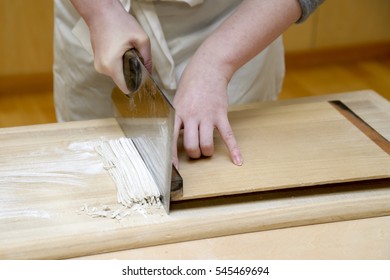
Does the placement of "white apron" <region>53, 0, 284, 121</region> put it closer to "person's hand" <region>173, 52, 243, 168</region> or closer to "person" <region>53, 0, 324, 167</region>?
"person" <region>53, 0, 324, 167</region>

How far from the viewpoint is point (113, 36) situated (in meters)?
0.82

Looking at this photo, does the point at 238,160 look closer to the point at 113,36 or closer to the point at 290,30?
the point at 113,36

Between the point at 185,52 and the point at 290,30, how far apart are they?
154 centimetres

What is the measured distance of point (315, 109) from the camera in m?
0.95

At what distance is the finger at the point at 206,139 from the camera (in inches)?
31.3

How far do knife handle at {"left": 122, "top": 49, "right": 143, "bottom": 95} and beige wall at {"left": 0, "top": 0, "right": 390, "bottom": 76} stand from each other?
1465 mm

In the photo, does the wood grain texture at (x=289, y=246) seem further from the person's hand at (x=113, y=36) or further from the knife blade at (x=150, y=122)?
the person's hand at (x=113, y=36)

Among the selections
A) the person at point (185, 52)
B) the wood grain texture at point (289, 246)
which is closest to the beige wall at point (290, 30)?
the person at point (185, 52)

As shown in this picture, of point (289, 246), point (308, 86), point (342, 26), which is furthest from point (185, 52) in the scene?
point (342, 26)

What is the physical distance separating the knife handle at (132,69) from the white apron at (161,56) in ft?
0.53

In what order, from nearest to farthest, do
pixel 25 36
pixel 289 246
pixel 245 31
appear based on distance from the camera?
pixel 289 246
pixel 245 31
pixel 25 36

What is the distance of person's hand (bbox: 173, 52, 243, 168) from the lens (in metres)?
0.80
